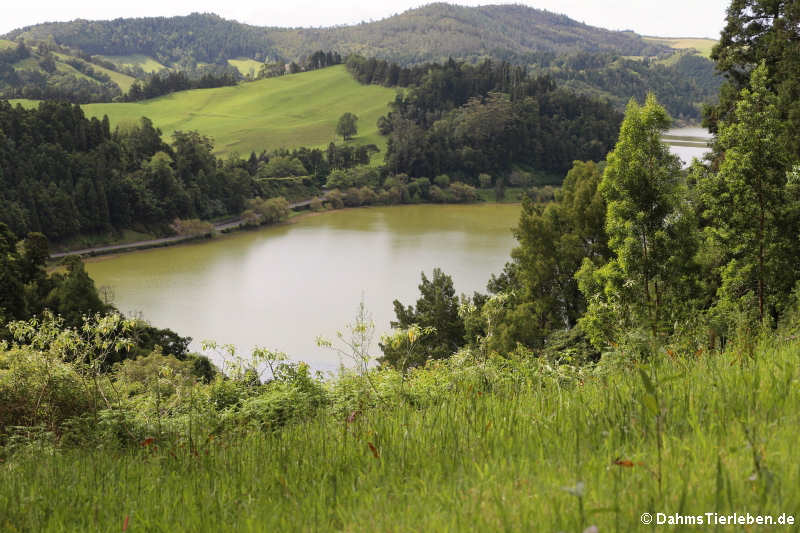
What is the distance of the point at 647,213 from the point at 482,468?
1449cm

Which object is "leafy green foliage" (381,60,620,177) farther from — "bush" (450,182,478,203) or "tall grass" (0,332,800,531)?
"tall grass" (0,332,800,531)

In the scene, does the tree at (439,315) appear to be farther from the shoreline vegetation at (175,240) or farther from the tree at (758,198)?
the shoreline vegetation at (175,240)

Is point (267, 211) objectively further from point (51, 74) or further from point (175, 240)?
point (51, 74)

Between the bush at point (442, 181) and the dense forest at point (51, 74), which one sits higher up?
the dense forest at point (51, 74)

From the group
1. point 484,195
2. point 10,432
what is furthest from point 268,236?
point 10,432

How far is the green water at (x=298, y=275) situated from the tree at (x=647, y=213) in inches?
606

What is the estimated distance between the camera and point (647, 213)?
623 inches

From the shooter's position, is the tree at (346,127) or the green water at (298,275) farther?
the tree at (346,127)

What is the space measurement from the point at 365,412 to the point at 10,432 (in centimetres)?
357

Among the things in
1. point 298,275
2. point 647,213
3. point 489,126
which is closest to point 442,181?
point 489,126

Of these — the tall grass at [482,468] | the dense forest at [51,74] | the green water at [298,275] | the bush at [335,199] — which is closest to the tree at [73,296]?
the green water at [298,275]

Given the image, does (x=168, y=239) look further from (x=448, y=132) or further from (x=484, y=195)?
(x=448, y=132)

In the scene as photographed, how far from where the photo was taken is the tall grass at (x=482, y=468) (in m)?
1.98

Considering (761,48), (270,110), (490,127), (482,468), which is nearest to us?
(482,468)
